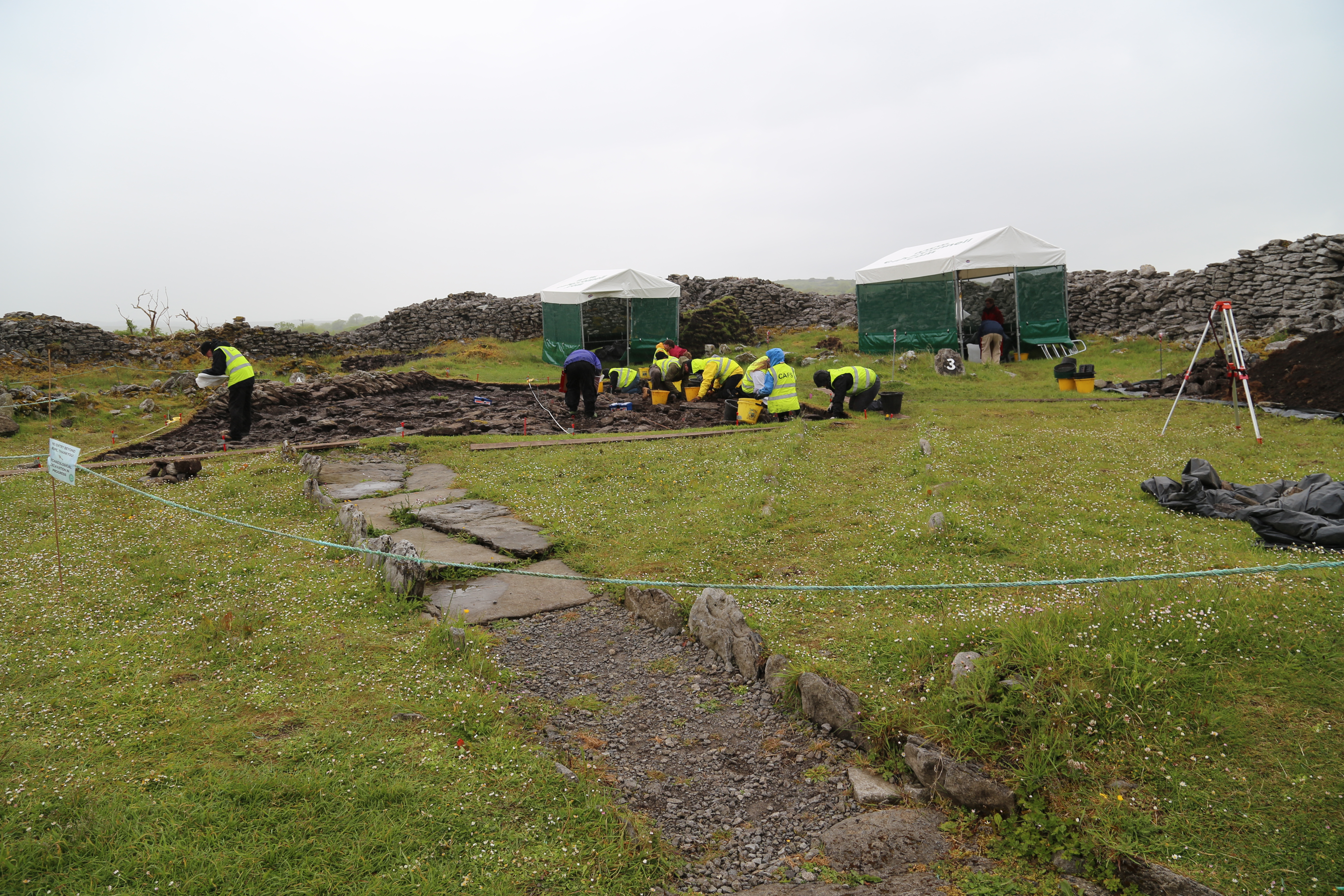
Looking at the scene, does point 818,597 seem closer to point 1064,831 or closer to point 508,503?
point 1064,831

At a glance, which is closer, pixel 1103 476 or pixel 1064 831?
pixel 1064 831

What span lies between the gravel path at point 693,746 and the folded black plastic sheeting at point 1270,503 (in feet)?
15.0

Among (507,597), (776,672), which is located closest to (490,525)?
(507,597)

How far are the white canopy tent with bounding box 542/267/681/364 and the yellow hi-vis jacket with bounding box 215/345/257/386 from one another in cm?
1358

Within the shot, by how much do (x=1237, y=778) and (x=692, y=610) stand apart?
336 centimetres

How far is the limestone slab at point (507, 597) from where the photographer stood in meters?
6.05

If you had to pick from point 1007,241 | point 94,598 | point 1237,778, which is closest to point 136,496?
point 94,598

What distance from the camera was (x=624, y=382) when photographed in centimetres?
1878

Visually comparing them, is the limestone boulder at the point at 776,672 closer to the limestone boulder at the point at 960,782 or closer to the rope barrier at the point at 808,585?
the rope barrier at the point at 808,585

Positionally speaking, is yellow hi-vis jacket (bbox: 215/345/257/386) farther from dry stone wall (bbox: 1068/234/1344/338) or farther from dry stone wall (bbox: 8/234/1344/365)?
dry stone wall (bbox: 1068/234/1344/338)

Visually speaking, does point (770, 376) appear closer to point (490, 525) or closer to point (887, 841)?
point (490, 525)

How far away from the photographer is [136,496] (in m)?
9.30

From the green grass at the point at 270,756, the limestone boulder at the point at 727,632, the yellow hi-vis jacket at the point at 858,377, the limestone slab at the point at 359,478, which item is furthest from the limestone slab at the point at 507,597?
the yellow hi-vis jacket at the point at 858,377

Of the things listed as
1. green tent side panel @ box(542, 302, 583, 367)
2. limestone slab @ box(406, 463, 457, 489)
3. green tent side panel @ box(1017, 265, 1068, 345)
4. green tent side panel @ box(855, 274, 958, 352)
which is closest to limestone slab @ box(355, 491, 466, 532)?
limestone slab @ box(406, 463, 457, 489)
